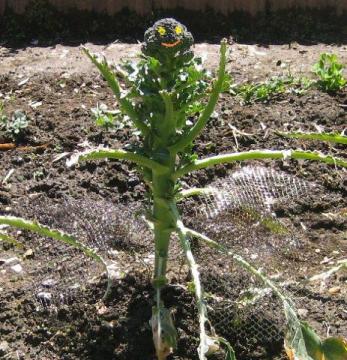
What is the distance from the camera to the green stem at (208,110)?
1869 millimetres

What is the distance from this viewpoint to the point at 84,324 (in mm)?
2307

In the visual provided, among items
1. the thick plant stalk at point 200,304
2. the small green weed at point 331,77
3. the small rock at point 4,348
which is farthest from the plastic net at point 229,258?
the small green weed at point 331,77

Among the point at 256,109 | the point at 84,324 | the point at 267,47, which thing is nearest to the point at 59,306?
the point at 84,324

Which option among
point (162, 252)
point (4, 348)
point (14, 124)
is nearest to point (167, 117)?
point (162, 252)

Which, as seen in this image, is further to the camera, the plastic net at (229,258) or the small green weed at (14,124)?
the small green weed at (14,124)

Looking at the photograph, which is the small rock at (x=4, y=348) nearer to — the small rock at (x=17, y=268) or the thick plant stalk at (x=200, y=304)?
the small rock at (x=17, y=268)

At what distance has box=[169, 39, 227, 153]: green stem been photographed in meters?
1.87

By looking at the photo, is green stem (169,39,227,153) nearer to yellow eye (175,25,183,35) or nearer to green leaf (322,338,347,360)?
yellow eye (175,25,183,35)

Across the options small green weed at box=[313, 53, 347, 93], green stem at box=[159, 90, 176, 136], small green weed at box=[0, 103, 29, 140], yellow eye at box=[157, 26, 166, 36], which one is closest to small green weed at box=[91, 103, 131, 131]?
small green weed at box=[0, 103, 29, 140]

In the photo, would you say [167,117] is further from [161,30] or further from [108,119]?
[108,119]

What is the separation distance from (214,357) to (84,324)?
0.42 m

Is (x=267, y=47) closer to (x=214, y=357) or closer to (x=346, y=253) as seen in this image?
(x=346, y=253)

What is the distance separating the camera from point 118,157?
195 centimetres

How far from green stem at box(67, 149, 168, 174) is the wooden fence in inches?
120
